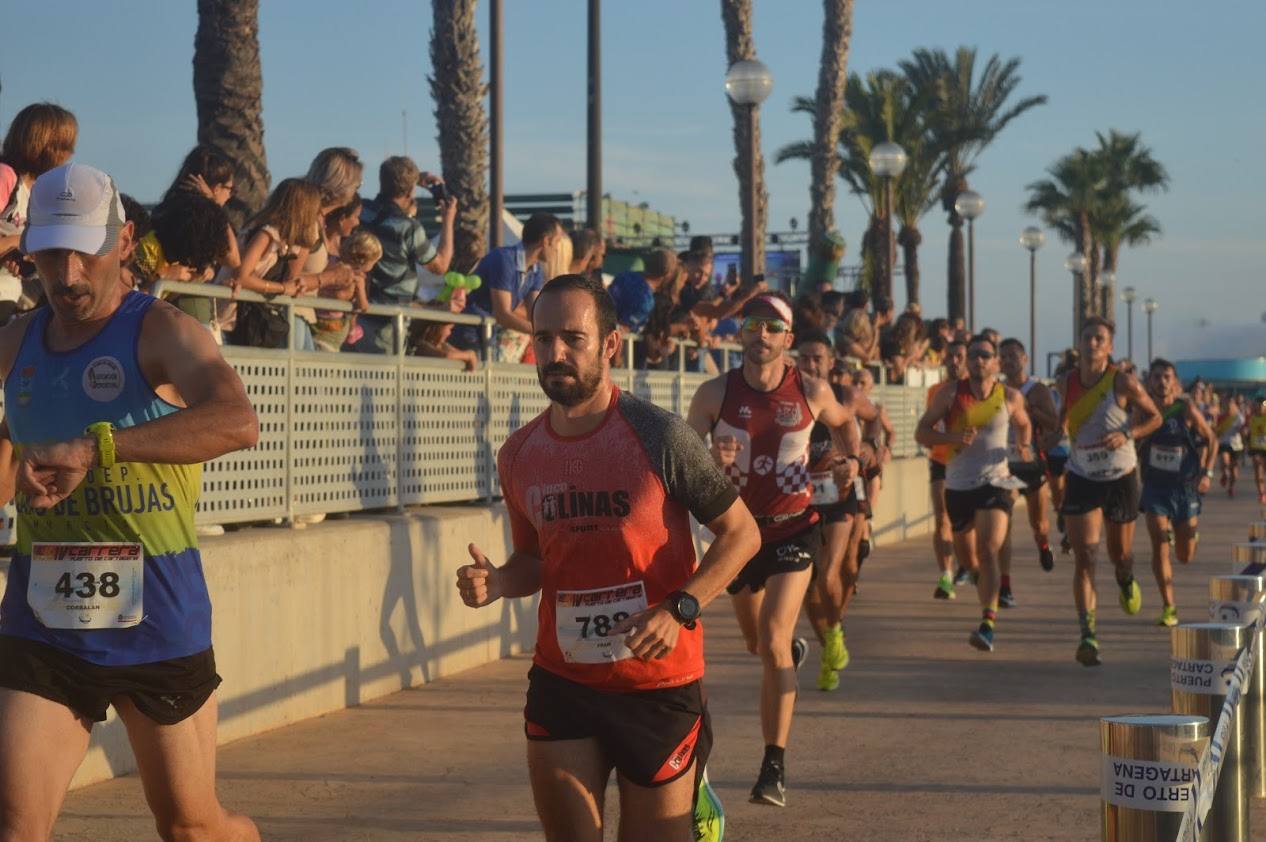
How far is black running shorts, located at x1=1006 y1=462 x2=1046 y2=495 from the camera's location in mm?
16750

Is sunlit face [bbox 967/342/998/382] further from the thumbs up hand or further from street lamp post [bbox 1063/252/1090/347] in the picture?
street lamp post [bbox 1063/252/1090/347]

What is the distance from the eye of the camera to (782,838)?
7016 mm

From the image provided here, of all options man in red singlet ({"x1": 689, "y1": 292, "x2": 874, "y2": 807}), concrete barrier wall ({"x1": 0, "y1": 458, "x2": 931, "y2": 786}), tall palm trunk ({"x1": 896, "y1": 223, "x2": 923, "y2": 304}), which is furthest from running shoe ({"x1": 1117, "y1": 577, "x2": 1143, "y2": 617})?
tall palm trunk ({"x1": 896, "y1": 223, "x2": 923, "y2": 304})

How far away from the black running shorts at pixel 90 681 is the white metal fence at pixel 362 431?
168 inches

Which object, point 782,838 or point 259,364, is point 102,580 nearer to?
point 782,838

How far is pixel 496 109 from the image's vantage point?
17.4m

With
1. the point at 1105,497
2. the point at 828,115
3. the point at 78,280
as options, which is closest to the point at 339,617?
the point at 78,280

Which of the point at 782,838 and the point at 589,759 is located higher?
the point at 589,759

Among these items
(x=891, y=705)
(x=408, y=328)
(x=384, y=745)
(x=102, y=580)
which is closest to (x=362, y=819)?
(x=384, y=745)

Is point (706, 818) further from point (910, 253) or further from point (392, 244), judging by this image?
point (910, 253)

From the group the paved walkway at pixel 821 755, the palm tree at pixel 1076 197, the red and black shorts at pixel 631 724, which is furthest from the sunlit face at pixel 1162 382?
the palm tree at pixel 1076 197

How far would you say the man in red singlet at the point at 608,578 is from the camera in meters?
4.62

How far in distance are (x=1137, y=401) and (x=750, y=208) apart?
6615 millimetres

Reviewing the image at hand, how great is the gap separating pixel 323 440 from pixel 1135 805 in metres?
7.19
